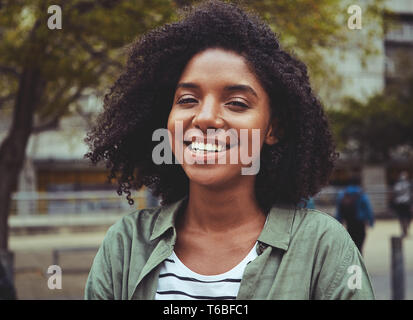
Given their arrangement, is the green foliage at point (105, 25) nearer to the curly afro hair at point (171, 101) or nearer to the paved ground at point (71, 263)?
the paved ground at point (71, 263)

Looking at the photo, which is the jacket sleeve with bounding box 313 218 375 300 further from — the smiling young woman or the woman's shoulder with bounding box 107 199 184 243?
the woman's shoulder with bounding box 107 199 184 243

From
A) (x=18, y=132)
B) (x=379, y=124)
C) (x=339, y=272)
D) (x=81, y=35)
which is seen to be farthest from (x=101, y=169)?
(x=339, y=272)

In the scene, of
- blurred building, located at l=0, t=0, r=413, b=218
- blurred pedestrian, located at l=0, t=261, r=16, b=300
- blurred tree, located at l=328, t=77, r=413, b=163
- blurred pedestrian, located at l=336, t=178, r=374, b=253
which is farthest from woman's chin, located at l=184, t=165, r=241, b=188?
blurred building, located at l=0, t=0, r=413, b=218

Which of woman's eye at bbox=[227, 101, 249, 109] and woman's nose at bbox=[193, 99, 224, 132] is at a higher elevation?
woman's eye at bbox=[227, 101, 249, 109]

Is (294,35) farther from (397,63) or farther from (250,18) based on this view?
(397,63)

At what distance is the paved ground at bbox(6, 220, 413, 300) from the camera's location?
8.76 meters

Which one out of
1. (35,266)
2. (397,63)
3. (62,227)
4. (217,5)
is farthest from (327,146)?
(397,63)

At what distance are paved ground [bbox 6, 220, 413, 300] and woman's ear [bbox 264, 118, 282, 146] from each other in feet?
20.1

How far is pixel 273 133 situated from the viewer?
6.31 feet

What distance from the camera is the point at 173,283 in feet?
5.61

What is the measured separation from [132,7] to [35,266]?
643 centimetres

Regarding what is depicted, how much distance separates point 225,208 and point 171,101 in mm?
438
